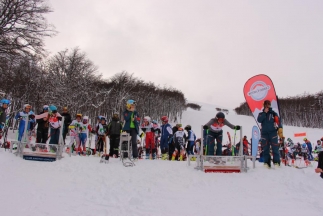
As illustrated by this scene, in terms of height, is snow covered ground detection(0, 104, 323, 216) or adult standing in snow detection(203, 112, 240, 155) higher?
adult standing in snow detection(203, 112, 240, 155)

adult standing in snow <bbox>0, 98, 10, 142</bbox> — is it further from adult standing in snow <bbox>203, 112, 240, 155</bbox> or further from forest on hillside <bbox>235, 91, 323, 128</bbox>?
forest on hillside <bbox>235, 91, 323, 128</bbox>

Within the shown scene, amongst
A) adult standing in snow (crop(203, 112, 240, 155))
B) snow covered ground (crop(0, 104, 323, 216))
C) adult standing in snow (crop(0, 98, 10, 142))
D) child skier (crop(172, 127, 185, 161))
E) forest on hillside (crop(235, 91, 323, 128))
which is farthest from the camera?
forest on hillside (crop(235, 91, 323, 128))

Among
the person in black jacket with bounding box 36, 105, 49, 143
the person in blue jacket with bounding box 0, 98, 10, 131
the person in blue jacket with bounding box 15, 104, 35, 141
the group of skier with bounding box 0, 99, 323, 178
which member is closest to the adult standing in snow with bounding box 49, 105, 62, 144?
the group of skier with bounding box 0, 99, 323, 178

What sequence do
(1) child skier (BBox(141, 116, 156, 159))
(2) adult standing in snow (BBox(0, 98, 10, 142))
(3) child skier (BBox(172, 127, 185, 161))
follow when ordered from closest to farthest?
(2) adult standing in snow (BBox(0, 98, 10, 142))
(1) child skier (BBox(141, 116, 156, 159))
(3) child skier (BBox(172, 127, 185, 161))

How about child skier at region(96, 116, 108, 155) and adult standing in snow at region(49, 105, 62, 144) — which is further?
child skier at region(96, 116, 108, 155)

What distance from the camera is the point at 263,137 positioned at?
290 inches

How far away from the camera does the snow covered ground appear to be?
379 centimetres

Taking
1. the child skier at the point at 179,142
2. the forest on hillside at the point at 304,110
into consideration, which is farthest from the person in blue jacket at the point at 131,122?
the forest on hillside at the point at 304,110

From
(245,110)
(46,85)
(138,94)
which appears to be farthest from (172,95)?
(245,110)

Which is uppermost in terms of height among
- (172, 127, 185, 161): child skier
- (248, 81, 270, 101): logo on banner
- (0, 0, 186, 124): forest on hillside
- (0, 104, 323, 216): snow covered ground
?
(0, 0, 186, 124): forest on hillside

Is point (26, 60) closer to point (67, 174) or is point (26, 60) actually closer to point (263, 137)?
point (67, 174)

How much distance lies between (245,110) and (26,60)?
87.6 meters

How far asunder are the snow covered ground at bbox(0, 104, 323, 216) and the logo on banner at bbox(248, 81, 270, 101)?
14.7 feet

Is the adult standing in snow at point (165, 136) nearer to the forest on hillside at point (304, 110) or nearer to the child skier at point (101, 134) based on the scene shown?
the child skier at point (101, 134)
